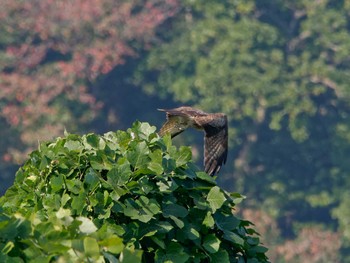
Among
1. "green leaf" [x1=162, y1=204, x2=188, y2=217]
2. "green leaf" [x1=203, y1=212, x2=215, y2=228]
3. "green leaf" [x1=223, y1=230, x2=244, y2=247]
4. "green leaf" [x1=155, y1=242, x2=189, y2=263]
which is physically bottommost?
"green leaf" [x1=155, y1=242, x2=189, y2=263]

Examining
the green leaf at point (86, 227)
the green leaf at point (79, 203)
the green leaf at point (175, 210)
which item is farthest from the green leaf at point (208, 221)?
the green leaf at point (86, 227)

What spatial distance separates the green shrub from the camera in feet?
17.6

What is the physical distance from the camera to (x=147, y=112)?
1119 inches

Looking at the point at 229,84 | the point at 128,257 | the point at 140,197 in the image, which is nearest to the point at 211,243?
the point at 140,197

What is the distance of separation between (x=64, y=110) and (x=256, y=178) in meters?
4.65

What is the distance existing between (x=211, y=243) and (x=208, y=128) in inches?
88.7

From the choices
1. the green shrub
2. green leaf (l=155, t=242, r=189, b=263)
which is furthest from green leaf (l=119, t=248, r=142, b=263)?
green leaf (l=155, t=242, r=189, b=263)

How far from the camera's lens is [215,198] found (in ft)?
18.4

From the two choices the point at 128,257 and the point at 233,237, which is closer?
the point at 128,257

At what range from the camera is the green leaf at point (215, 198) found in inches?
220

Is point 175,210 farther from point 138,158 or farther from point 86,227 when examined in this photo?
point 86,227

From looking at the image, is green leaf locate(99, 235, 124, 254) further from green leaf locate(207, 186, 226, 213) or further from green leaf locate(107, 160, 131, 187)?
green leaf locate(207, 186, 226, 213)

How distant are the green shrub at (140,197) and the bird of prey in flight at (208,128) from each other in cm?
153

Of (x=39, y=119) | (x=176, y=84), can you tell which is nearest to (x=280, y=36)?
(x=176, y=84)
